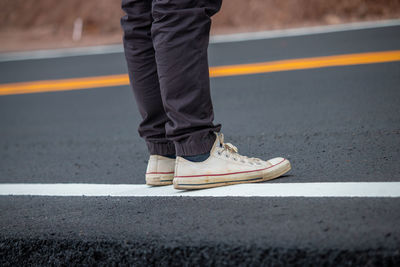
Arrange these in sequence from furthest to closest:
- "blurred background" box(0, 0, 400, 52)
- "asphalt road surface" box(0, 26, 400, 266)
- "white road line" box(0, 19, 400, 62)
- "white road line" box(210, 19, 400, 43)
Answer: "blurred background" box(0, 0, 400, 52) → "white road line" box(0, 19, 400, 62) → "white road line" box(210, 19, 400, 43) → "asphalt road surface" box(0, 26, 400, 266)

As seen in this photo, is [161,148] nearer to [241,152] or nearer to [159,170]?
[159,170]

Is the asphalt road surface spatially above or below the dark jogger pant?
below

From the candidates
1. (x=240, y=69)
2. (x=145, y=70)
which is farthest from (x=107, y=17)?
(x=145, y=70)

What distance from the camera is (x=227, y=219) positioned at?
161 centimetres

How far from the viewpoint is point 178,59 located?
1.83 metres

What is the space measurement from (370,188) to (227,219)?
568 mm

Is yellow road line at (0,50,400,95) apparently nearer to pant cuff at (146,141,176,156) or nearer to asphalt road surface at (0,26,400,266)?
asphalt road surface at (0,26,400,266)

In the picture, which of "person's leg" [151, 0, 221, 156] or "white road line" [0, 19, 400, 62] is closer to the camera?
"person's leg" [151, 0, 221, 156]

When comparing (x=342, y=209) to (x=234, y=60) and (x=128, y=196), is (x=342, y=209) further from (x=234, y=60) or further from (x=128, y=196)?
(x=234, y=60)

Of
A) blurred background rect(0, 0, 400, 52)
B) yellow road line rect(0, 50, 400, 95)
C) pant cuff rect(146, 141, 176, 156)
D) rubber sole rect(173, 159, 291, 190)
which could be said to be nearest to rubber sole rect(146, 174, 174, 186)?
pant cuff rect(146, 141, 176, 156)

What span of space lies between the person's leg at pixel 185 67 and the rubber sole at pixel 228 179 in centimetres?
11

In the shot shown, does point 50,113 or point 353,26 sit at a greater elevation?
point 353,26

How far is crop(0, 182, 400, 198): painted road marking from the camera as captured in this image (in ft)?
5.71

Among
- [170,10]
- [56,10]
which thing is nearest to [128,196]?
[170,10]
